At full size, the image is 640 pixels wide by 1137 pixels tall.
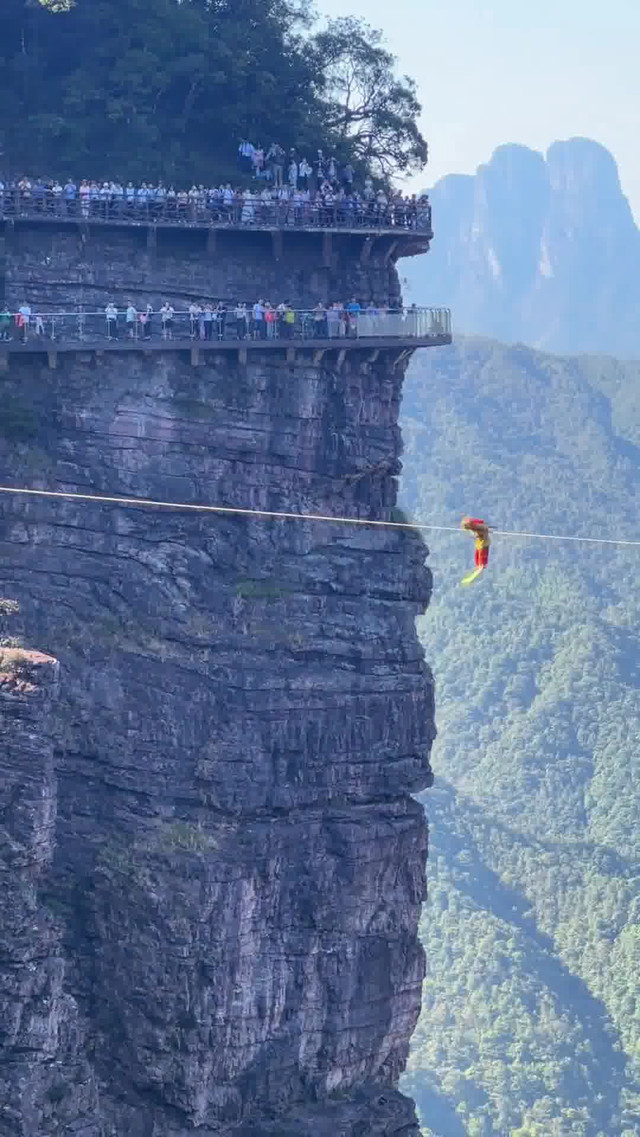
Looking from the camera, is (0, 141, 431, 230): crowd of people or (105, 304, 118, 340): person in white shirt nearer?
(105, 304, 118, 340): person in white shirt

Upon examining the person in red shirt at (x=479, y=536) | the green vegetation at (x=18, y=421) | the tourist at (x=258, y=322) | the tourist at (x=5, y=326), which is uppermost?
the tourist at (x=258, y=322)

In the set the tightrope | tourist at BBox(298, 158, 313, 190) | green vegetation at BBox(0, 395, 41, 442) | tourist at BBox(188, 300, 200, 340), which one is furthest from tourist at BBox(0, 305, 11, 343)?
tourist at BBox(298, 158, 313, 190)

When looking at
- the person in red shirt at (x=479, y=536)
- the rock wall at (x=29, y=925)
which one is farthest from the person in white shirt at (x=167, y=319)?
the person in red shirt at (x=479, y=536)

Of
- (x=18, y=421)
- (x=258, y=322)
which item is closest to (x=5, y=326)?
(x=18, y=421)

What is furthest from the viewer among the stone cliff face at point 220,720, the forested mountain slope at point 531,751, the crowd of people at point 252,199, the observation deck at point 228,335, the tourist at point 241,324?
the forested mountain slope at point 531,751

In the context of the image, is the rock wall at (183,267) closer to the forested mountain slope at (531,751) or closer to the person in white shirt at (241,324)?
the person in white shirt at (241,324)

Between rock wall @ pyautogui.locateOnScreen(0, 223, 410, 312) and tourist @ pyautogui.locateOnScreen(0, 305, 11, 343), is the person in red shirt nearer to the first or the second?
rock wall @ pyautogui.locateOnScreen(0, 223, 410, 312)
